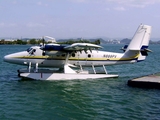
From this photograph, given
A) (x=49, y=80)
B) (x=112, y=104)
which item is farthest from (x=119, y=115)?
(x=49, y=80)

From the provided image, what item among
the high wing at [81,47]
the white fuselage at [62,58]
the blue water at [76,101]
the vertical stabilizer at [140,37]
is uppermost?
the vertical stabilizer at [140,37]

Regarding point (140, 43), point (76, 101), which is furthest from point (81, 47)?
point (76, 101)

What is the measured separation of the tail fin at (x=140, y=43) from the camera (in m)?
24.2

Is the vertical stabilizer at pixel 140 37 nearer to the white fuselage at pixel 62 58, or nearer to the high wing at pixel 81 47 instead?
the white fuselage at pixel 62 58

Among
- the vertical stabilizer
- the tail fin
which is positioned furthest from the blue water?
the vertical stabilizer

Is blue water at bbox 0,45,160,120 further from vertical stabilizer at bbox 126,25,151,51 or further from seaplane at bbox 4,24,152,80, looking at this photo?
vertical stabilizer at bbox 126,25,151,51

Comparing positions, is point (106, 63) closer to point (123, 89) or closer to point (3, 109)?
point (123, 89)

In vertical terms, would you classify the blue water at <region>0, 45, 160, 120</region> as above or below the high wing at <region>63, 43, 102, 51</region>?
below

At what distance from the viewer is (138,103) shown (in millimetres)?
14703

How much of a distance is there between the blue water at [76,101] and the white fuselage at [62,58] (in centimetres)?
240

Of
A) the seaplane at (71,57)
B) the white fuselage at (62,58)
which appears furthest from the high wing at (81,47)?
the white fuselage at (62,58)

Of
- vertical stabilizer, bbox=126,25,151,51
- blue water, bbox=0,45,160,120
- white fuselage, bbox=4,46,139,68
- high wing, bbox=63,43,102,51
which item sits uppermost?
vertical stabilizer, bbox=126,25,151,51

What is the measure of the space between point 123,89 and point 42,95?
5493mm

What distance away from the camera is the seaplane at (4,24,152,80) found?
2195 centimetres
